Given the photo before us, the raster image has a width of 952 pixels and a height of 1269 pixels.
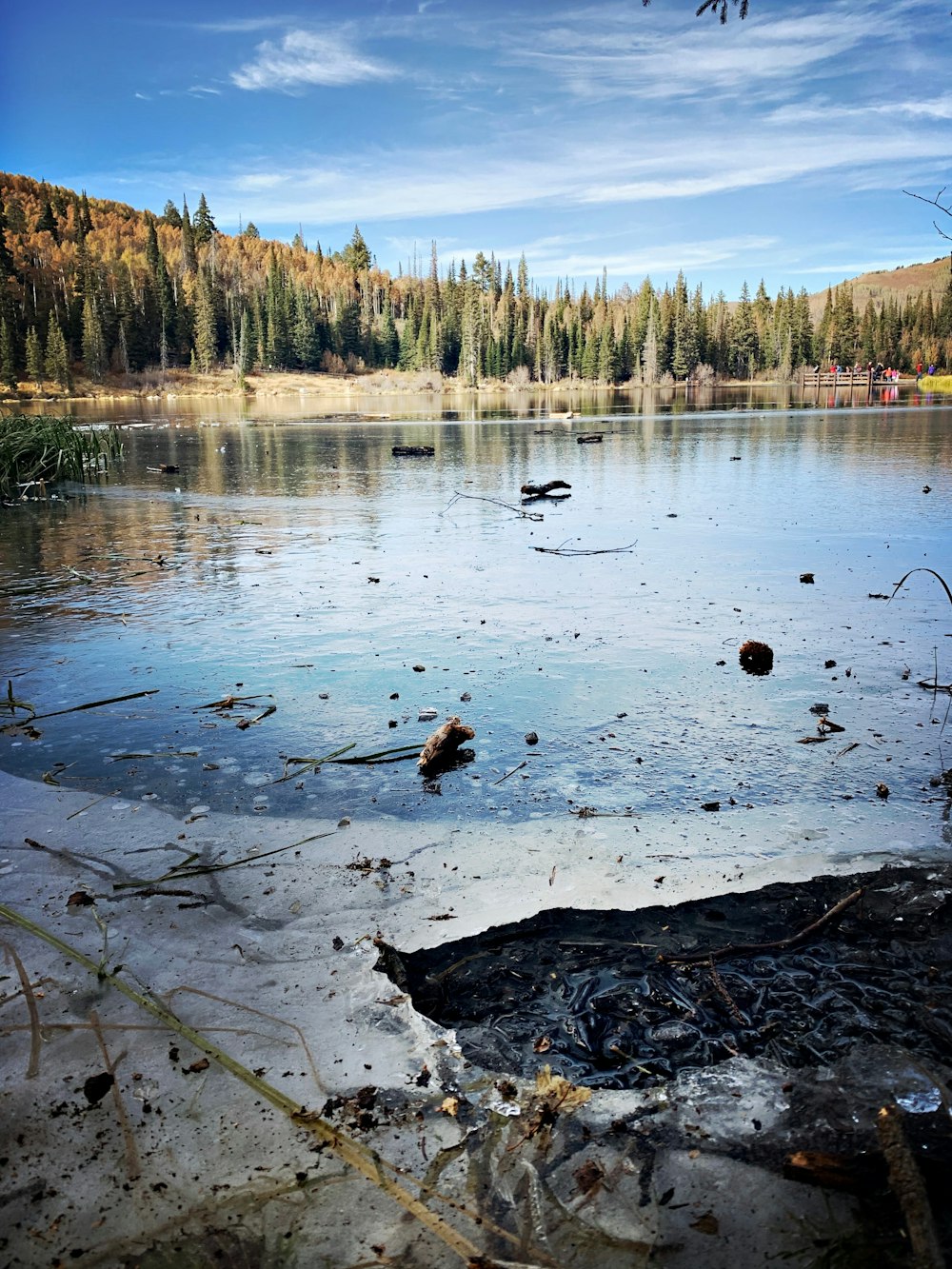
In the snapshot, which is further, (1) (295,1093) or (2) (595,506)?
(2) (595,506)

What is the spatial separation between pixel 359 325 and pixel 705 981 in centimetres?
14286

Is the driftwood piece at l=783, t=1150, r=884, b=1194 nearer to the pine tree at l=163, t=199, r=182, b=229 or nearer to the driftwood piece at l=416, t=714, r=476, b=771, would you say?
the driftwood piece at l=416, t=714, r=476, b=771

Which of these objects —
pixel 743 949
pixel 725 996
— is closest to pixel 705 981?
pixel 725 996

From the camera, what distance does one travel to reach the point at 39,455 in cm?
1622

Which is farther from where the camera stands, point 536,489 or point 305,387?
point 305,387

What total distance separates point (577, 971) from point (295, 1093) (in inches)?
36.2

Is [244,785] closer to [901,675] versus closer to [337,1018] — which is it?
[337,1018]

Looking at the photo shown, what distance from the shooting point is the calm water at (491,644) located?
4129mm

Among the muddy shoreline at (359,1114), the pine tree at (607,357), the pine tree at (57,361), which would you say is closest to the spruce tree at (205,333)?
the pine tree at (57,361)

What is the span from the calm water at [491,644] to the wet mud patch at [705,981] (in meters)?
0.66

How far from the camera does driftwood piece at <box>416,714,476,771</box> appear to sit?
417 cm

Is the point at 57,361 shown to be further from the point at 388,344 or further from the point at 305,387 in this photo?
the point at 388,344

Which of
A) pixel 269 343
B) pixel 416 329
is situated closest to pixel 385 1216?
pixel 269 343

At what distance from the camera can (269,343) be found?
117688 millimetres
